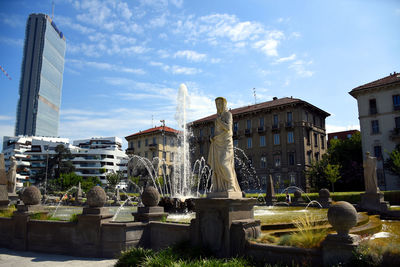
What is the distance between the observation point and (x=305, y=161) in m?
47.1

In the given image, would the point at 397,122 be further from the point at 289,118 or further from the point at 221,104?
the point at 221,104

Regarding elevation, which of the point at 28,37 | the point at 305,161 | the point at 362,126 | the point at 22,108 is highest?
the point at 28,37

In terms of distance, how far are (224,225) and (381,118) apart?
41.2 m

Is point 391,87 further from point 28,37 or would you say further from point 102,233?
point 28,37

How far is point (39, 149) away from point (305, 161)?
94.1 meters

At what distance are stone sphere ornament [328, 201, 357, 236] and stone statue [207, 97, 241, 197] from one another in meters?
2.81

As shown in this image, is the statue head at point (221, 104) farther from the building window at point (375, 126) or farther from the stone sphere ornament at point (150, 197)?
the building window at point (375, 126)

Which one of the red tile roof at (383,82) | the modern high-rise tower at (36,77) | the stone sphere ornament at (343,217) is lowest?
the stone sphere ornament at (343,217)

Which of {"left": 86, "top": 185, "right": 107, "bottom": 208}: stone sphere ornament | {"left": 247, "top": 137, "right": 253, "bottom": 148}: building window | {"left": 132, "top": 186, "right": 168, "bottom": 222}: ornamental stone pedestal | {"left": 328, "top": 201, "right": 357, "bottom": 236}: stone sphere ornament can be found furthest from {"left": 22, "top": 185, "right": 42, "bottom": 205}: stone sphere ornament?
{"left": 247, "top": 137, "right": 253, "bottom": 148}: building window

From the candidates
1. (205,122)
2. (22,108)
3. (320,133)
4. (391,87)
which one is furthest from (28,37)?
(391,87)

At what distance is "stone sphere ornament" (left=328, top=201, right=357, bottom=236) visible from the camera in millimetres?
5625

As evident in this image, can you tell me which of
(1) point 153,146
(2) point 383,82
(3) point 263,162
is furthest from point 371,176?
(1) point 153,146

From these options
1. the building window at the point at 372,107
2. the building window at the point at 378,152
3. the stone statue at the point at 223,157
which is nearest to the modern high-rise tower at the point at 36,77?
the building window at the point at 372,107

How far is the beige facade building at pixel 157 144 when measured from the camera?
6994 centimetres
